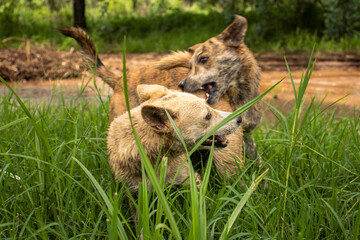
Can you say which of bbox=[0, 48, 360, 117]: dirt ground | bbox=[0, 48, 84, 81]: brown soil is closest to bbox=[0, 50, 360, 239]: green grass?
bbox=[0, 48, 360, 117]: dirt ground

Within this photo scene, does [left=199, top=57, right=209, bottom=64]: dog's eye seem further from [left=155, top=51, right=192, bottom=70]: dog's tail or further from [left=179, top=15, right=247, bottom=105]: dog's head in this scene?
[left=155, top=51, right=192, bottom=70]: dog's tail

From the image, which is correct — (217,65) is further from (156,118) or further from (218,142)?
(156,118)

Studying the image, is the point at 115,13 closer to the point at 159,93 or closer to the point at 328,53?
the point at 328,53

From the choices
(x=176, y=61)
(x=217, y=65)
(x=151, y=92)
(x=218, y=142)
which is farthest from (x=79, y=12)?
(x=218, y=142)

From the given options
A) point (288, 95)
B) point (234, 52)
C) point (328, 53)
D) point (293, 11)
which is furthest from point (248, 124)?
point (293, 11)

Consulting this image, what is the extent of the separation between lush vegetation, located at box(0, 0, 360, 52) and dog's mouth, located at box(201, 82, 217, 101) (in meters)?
4.13

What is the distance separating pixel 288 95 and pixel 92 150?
3.67 meters

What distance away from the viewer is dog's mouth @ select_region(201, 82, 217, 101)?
11.8 ft

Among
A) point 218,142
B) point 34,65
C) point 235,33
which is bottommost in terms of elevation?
point 34,65

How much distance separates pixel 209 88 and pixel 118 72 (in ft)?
12.9

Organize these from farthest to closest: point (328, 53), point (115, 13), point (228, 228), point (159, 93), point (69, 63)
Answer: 1. point (115, 13)
2. point (328, 53)
3. point (69, 63)
4. point (159, 93)
5. point (228, 228)

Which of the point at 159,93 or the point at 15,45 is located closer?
the point at 159,93

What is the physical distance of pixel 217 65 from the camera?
146 inches

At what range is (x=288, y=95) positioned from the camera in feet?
Result: 19.9
